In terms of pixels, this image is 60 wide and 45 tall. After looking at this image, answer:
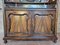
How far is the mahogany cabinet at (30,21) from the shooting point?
2.72 metres

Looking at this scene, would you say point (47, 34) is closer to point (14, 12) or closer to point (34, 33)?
point (34, 33)

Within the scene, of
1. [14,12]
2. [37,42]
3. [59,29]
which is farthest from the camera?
[59,29]

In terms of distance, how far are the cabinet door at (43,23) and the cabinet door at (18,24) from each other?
0.57ft

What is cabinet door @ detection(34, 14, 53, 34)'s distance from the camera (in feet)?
9.09

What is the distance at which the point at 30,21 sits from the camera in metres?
2.78

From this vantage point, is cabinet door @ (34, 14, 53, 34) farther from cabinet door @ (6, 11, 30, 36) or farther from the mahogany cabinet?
cabinet door @ (6, 11, 30, 36)

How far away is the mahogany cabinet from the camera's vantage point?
272 cm

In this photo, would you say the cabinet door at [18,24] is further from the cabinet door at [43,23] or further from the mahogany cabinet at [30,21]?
the cabinet door at [43,23]

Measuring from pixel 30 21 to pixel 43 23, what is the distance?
0.28 m

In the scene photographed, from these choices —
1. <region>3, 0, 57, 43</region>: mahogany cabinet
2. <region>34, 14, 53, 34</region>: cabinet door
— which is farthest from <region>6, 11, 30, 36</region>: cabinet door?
<region>34, 14, 53, 34</region>: cabinet door

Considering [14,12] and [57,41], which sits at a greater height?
[14,12]

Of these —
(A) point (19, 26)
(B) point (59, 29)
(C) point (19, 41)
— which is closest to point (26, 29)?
(A) point (19, 26)

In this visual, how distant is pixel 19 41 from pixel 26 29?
37 centimetres

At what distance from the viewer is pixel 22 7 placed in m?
2.73
